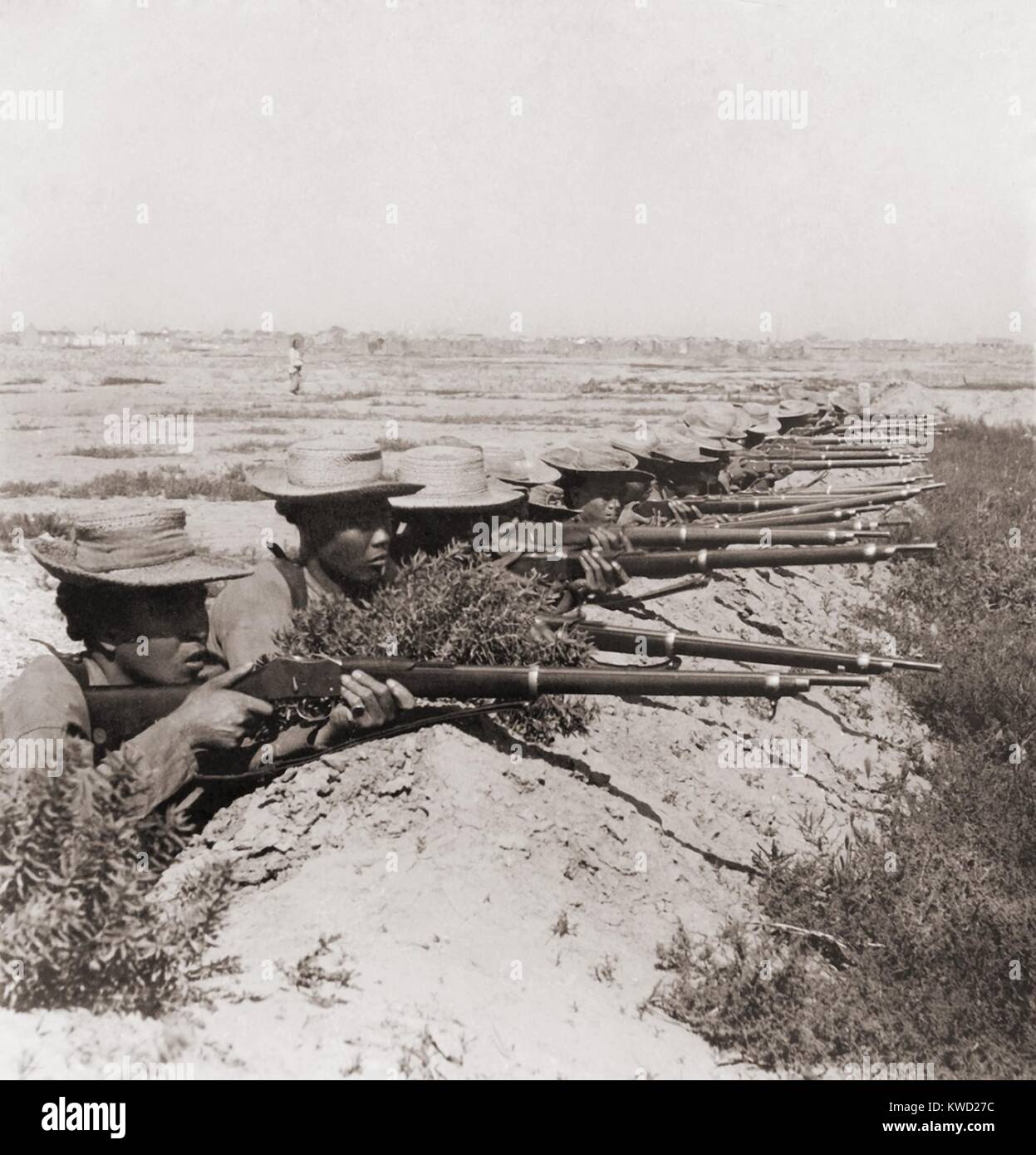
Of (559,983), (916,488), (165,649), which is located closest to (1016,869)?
(559,983)

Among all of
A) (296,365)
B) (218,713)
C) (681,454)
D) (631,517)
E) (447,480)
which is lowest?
(218,713)

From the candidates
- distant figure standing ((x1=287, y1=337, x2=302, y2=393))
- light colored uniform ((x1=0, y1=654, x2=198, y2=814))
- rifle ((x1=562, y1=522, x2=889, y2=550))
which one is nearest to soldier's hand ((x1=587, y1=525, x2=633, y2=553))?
rifle ((x1=562, y1=522, x2=889, y2=550))

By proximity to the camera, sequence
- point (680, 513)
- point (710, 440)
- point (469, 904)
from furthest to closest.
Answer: point (710, 440) → point (680, 513) → point (469, 904)

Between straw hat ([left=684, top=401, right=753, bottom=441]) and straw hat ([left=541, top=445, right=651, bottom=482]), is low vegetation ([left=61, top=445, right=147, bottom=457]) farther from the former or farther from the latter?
straw hat ([left=541, top=445, right=651, bottom=482])

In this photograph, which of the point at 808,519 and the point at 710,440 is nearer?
the point at 808,519

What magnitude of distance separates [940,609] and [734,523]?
4.43m

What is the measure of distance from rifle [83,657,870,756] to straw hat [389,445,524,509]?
5.43 feet

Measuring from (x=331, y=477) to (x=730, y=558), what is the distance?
3.02m

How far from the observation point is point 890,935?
448cm

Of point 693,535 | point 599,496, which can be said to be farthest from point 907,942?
point 599,496

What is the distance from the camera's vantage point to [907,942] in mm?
4430

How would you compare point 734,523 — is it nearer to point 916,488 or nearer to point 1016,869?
point 1016,869

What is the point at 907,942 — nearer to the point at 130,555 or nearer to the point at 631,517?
the point at 130,555

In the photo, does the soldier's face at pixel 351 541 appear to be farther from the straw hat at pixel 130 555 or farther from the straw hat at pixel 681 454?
the straw hat at pixel 681 454
